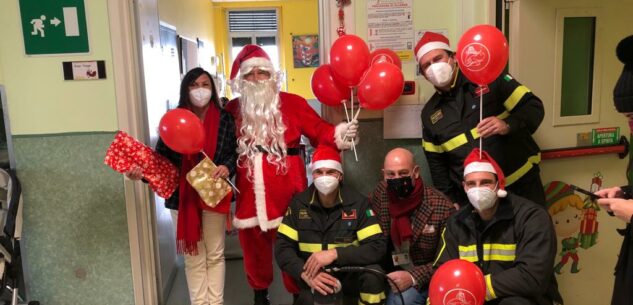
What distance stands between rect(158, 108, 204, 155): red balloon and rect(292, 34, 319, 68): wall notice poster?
6.28 metres

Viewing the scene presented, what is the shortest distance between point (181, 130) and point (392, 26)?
1.30 m

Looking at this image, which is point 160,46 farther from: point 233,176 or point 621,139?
point 621,139

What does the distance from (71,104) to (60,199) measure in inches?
20.5

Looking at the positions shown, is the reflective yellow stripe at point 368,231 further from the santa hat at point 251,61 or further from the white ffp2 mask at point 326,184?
the santa hat at point 251,61

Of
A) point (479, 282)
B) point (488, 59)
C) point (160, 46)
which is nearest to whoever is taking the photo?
point (479, 282)

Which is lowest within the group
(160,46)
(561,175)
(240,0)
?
(561,175)

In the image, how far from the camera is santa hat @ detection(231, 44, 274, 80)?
2.40m

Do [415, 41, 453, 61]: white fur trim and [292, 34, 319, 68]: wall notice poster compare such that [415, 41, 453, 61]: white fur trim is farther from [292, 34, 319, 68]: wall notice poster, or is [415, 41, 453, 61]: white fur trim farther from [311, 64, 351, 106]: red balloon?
[292, 34, 319, 68]: wall notice poster

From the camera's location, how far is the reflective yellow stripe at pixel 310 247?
2.15 m

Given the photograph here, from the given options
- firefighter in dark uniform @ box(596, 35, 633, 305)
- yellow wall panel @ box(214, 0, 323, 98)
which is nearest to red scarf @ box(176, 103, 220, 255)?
firefighter in dark uniform @ box(596, 35, 633, 305)

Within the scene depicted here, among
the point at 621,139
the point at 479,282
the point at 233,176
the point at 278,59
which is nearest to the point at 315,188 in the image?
the point at 233,176

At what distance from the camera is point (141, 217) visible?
8.39ft

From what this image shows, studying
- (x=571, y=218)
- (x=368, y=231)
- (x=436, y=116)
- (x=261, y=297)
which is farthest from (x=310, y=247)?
(x=571, y=218)

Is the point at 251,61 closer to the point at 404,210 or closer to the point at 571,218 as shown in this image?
the point at 404,210
